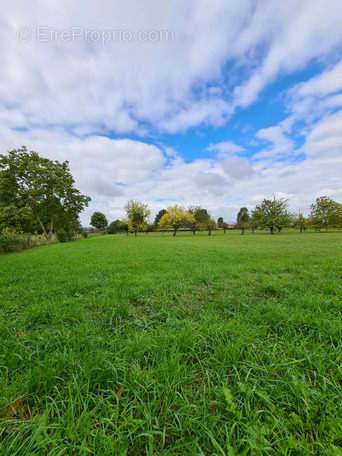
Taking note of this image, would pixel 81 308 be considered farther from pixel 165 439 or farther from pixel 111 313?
pixel 165 439

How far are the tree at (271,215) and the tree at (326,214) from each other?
6.86 m

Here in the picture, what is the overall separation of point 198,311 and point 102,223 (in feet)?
245

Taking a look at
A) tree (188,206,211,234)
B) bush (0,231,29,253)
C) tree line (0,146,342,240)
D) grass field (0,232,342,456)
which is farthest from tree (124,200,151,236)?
grass field (0,232,342,456)

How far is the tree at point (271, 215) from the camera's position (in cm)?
4081

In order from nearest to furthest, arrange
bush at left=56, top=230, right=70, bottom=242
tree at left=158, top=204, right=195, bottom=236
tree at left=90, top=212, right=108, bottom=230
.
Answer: bush at left=56, top=230, right=70, bottom=242
tree at left=158, top=204, right=195, bottom=236
tree at left=90, top=212, right=108, bottom=230

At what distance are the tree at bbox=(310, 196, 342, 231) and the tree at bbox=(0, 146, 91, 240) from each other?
172 ft

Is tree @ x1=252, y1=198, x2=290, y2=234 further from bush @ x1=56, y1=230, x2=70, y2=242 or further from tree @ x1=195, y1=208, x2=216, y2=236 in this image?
bush @ x1=56, y1=230, x2=70, y2=242

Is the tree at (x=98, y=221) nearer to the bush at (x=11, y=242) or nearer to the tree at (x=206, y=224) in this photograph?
the tree at (x=206, y=224)

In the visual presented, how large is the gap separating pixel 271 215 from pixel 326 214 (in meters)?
12.2

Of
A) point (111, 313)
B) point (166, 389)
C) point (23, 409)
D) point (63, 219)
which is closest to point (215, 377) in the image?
point (166, 389)

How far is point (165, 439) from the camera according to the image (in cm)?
126

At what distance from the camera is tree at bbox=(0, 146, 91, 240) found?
60.1ft

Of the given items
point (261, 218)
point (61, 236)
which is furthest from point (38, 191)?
point (261, 218)

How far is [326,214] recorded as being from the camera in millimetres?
40000
